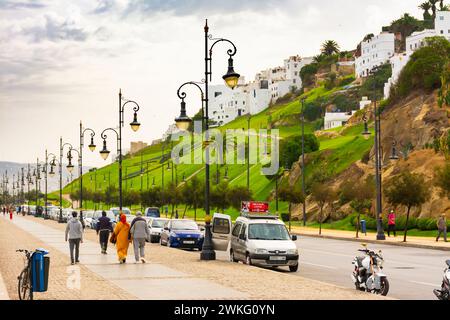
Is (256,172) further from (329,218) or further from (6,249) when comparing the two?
(6,249)

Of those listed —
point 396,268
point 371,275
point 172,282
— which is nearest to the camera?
point 371,275

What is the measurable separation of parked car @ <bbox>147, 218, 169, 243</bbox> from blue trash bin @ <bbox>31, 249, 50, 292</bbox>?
87.8 feet

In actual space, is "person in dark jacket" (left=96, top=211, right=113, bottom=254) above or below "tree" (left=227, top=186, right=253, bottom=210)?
below

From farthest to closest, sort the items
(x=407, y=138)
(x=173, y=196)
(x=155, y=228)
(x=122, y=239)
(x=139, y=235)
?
(x=173, y=196) < (x=407, y=138) < (x=155, y=228) < (x=139, y=235) < (x=122, y=239)

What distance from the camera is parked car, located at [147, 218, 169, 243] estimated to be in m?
42.5

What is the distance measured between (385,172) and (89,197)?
116 m

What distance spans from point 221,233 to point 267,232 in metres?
5.63

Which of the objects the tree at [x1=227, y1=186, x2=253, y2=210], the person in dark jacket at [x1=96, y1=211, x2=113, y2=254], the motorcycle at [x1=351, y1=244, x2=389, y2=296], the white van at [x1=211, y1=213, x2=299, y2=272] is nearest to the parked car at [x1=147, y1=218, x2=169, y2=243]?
the person in dark jacket at [x1=96, y1=211, x2=113, y2=254]

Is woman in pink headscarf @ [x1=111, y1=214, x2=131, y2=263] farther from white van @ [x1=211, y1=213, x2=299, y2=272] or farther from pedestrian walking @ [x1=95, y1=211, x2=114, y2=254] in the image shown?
pedestrian walking @ [x1=95, y1=211, x2=114, y2=254]

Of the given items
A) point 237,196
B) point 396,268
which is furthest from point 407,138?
point 396,268

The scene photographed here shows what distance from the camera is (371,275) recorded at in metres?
17.4

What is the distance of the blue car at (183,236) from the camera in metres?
37.4

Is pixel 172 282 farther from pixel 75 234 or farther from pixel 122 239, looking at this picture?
pixel 75 234
